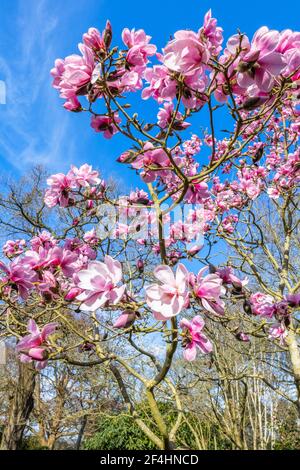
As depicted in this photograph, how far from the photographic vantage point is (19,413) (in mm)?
7672

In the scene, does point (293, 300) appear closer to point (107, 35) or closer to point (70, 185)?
point (70, 185)

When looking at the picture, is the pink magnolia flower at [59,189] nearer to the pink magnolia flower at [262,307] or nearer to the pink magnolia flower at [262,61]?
the pink magnolia flower at [262,61]

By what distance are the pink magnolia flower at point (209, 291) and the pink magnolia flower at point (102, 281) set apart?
25cm

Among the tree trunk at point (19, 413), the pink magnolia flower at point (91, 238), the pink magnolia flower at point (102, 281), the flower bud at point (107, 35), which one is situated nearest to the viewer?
the pink magnolia flower at point (102, 281)

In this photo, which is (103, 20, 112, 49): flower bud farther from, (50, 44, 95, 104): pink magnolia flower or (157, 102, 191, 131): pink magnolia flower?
(157, 102, 191, 131): pink magnolia flower

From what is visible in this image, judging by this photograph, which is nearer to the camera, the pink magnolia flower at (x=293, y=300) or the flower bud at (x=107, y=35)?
the flower bud at (x=107, y=35)

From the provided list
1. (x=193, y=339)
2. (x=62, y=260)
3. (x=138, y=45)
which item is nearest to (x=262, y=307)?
(x=193, y=339)

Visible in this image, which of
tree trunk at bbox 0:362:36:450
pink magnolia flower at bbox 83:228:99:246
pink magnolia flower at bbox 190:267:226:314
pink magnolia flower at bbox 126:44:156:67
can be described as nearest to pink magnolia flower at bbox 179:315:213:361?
pink magnolia flower at bbox 190:267:226:314

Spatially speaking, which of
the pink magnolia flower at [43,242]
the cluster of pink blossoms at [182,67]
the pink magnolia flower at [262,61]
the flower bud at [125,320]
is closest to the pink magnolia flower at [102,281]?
the flower bud at [125,320]

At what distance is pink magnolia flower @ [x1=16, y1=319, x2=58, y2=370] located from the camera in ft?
4.47

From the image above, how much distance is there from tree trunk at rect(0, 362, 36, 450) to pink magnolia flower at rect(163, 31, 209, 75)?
750 cm

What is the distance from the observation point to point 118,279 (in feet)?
4.05

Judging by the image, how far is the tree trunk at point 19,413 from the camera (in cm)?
757
